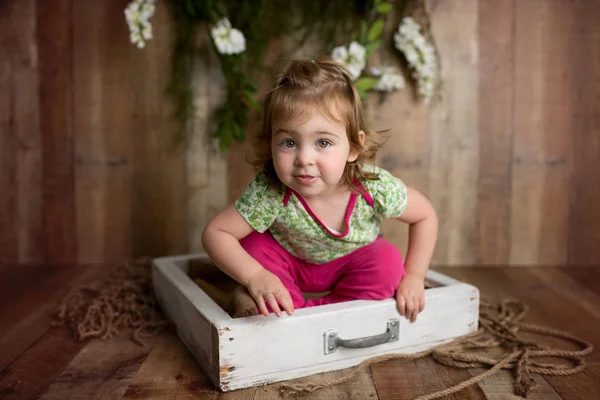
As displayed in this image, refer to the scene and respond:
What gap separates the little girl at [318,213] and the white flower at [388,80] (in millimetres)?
576

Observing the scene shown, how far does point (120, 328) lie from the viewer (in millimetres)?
1317

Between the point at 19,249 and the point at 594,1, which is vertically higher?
the point at 594,1

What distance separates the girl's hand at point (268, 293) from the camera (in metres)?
1.03

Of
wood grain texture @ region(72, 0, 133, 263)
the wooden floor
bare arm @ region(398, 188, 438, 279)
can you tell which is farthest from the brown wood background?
bare arm @ region(398, 188, 438, 279)

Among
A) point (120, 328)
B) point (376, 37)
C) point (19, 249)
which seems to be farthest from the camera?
point (19, 249)

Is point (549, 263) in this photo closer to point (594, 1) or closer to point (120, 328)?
point (594, 1)

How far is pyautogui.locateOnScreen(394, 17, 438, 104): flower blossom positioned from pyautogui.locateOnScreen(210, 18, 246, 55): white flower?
0.44 m

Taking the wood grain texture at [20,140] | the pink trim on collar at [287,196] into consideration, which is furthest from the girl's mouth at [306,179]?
the wood grain texture at [20,140]

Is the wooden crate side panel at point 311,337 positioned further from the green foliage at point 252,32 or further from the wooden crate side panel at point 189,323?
the green foliage at point 252,32

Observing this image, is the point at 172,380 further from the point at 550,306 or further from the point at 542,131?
the point at 542,131

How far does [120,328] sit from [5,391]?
33cm

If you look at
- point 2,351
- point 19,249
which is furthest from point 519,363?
point 19,249

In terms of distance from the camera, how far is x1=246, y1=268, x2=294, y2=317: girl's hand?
40.7 inches

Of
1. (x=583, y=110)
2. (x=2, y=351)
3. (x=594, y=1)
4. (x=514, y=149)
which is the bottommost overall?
(x=2, y=351)
